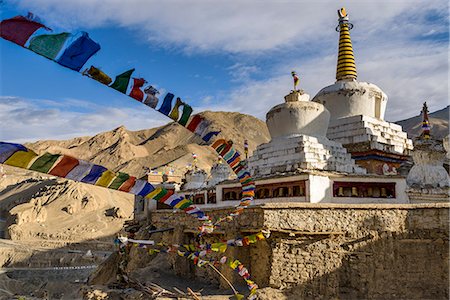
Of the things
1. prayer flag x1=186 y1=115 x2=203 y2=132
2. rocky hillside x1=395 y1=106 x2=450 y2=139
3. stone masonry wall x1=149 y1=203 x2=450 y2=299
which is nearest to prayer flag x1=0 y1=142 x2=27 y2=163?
prayer flag x1=186 y1=115 x2=203 y2=132

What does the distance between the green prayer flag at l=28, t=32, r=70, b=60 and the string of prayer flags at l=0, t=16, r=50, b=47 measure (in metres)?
0.11

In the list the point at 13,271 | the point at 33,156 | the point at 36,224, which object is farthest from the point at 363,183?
the point at 36,224

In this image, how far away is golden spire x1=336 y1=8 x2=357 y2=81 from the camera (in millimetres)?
21438

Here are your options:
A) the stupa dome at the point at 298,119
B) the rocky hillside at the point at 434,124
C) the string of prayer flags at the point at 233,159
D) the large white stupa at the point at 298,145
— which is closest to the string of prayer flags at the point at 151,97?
the string of prayer flags at the point at 233,159

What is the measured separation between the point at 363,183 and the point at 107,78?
9744 millimetres

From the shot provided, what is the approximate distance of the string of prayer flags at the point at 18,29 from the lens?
19.1 feet

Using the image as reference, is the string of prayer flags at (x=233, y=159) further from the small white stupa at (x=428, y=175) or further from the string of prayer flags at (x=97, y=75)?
the small white stupa at (x=428, y=175)

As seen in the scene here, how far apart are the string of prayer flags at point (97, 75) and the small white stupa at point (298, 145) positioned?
831 cm

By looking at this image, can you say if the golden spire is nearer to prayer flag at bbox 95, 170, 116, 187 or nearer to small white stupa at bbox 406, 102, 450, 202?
small white stupa at bbox 406, 102, 450, 202

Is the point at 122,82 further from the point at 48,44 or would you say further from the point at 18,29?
the point at 18,29

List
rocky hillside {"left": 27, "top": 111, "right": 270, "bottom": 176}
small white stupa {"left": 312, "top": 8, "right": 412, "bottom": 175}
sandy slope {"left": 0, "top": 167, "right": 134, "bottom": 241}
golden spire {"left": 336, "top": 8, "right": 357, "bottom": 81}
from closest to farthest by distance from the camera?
small white stupa {"left": 312, "top": 8, "right": 412, "bottom": 175} → golden spire {"left": 336, "top": 8, "right": 357, "bottom": 81} → sandy slope {"left": 0, "top": 167, "right": 134, "bottom": 241} → rocky hillside {"left": 27, "top": 111, "right": 270, "bottom": 176}

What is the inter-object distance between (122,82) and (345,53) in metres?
16.6

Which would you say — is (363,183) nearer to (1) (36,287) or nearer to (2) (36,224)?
(1) (36,287)

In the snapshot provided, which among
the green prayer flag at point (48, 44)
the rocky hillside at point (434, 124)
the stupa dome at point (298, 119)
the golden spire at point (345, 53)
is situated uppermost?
the rocky hillside at point (434, 124)
